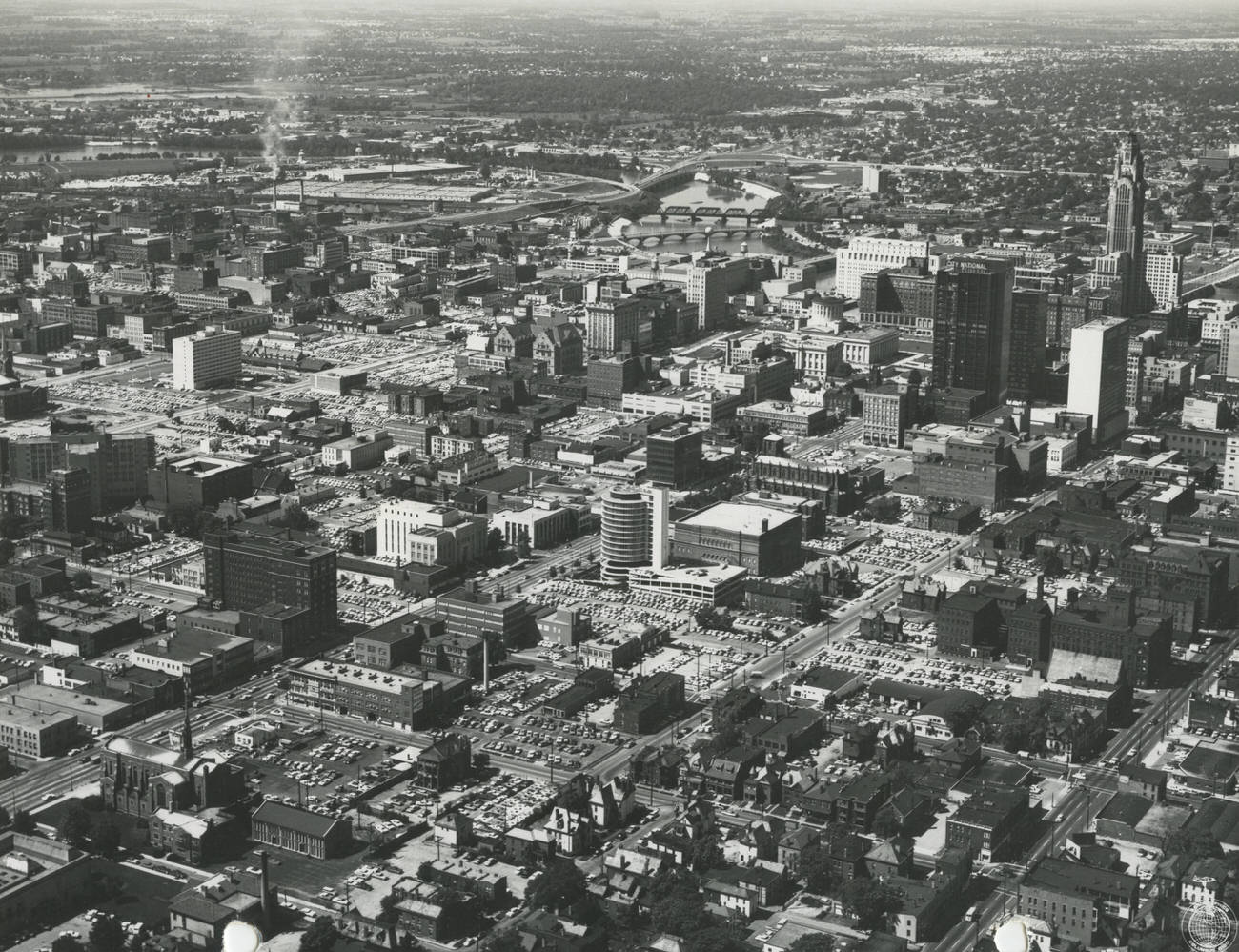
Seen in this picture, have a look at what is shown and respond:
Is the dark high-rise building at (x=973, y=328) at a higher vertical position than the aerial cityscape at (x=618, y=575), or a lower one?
higher

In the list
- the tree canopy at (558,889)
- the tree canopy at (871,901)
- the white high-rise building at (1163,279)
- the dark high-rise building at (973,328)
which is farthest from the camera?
the white high-rise building at (1163,279)

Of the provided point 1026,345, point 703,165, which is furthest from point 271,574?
point 703,165

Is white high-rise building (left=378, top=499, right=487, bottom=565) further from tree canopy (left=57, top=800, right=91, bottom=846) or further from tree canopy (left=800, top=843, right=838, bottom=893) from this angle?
tree canopy (left=800, top=843, right=838, bottom=893)

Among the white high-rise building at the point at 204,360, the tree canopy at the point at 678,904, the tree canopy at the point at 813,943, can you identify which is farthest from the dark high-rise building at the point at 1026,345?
the tree canopy at the point at 813,943

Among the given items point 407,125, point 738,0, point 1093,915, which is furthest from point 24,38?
point 738,0

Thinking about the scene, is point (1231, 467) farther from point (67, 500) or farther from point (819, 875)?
point (67, 500)

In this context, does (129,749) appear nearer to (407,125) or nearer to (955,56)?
(407,125)

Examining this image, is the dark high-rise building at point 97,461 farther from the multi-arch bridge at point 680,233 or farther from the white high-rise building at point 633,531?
the multi-arch bridge at point 680,233
